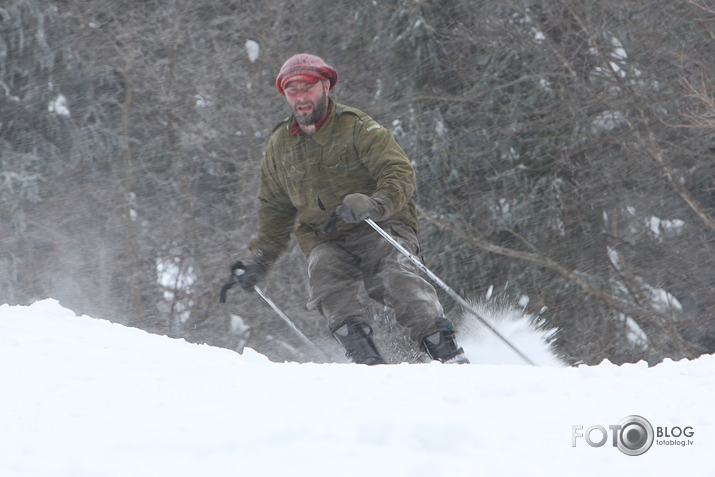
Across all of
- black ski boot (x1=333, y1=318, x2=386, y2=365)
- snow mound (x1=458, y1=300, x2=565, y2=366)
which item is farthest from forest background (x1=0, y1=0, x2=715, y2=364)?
black ski boot (x1=333, y1=318, x2=386, y2=365)

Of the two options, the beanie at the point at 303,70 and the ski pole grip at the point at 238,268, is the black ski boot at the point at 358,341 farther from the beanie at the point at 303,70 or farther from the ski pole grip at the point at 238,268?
the beanie at the point at 303,70

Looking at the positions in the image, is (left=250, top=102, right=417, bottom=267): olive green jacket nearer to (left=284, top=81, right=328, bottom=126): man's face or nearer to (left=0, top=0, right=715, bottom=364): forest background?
(left=284, top=81, right=328, bottom=126): man's face

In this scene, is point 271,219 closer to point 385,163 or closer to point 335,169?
point 335,169

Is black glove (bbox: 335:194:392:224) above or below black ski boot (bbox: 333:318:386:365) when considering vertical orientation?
above

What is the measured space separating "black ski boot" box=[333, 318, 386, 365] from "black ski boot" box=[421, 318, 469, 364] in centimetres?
25

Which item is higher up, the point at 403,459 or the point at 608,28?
the point at 403,459

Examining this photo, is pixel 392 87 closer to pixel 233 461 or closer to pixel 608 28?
pixel 608 28

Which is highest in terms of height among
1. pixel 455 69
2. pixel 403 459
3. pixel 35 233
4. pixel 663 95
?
pixel 403 459

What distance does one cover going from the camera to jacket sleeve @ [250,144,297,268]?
166 inches

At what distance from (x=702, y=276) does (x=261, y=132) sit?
21.1 feet

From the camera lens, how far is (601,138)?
31.4 feet

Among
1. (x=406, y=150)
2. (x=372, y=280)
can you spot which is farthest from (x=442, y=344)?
(x=406, y=150)

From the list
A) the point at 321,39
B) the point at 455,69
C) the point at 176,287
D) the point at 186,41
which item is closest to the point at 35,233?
the point at 176,287

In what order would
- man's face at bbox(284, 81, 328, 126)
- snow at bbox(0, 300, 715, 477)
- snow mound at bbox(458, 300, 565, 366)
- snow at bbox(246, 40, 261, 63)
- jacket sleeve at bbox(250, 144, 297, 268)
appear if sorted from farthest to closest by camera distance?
snow at bbox(246, 40, 261, 63) → snow mound at bbox(458, 300, 565, 366) → jacket sleeve at bbox(250, 144, 297, 268) → man's face at bbox(284, 81, 328, 126) → snow at bbox(0, 300, 715, 477)
